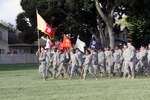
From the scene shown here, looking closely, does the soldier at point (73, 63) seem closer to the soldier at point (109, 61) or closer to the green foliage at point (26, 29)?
the soldier at point (109, 61)

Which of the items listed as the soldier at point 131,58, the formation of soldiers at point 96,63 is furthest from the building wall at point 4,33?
the soldier at point 131,58

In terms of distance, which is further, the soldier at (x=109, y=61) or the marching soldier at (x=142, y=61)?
the soldier at (x=109, y=61)

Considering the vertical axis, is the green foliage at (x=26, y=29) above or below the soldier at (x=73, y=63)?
above

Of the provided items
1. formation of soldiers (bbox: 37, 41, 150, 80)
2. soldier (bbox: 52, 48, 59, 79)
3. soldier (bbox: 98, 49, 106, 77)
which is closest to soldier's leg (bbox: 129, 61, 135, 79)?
formation of soldiers (bbox: 37, 41, 150, 80)

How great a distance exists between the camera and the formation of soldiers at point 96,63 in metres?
28.9

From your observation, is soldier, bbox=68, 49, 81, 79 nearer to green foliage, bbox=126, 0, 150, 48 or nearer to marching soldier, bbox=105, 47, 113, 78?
marching soldier, bbox=105, 47, 113, 78

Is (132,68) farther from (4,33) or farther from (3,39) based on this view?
(4,33)

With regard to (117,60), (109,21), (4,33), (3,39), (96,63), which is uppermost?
(4,33)

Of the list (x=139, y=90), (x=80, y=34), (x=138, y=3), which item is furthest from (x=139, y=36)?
(x=139, y=90)

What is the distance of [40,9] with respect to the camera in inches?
2183

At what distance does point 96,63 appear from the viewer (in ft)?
96.6

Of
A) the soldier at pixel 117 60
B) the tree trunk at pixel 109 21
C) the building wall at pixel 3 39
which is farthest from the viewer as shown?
the building wall at pixel 3 39

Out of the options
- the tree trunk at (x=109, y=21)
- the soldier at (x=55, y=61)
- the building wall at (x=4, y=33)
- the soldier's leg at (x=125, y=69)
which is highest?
the building wall at (x=4, y=33)

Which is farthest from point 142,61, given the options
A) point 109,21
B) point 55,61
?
point 109,21
